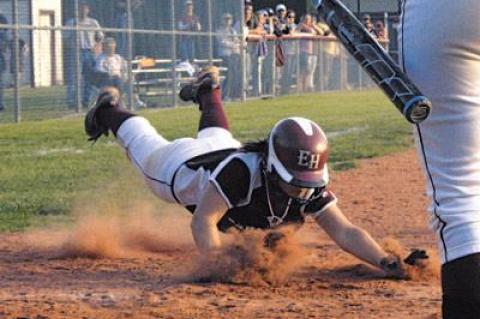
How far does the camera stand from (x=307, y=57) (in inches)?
1096

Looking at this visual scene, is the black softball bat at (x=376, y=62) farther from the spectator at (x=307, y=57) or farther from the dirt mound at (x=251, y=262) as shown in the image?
the spectator at (x=307, y=57)

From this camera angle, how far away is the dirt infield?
14.8 feet

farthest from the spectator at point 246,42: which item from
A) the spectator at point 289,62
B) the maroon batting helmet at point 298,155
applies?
the maroon batting helmet at point 298,155

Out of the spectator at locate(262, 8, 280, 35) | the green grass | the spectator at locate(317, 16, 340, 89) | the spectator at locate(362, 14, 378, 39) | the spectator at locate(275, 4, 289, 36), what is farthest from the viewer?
the spectator at locate(317, 16, 340, 89)

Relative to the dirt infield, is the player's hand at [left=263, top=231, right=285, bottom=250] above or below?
above

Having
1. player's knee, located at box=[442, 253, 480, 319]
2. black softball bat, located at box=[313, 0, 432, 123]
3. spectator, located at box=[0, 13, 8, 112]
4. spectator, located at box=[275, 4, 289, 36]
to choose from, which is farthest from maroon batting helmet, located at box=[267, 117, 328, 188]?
spectator, located at box=[275, 4, 289, 36]

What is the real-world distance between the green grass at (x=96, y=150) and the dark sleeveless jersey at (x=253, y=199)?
2.19m

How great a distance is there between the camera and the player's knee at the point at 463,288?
9.85 feet

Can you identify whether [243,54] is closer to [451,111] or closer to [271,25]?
[271,25]

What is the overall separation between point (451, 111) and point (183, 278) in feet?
7.82

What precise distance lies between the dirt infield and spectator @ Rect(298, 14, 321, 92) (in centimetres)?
2033

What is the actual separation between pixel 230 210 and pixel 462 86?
8.13ft

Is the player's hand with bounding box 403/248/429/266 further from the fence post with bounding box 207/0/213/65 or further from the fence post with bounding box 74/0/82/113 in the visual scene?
the fence post with bounding box 207/0/213/65

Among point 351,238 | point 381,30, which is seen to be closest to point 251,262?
point 351,238
